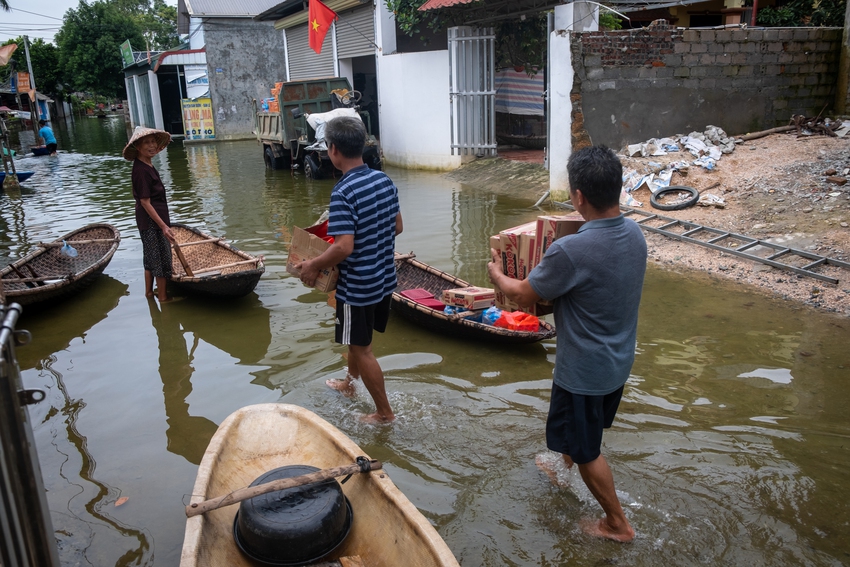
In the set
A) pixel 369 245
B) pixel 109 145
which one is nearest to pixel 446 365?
pixel 369 245

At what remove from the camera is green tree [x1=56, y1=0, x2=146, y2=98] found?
42406mm

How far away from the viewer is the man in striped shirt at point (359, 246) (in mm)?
3740

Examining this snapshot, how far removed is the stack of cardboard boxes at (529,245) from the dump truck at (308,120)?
1160 cm

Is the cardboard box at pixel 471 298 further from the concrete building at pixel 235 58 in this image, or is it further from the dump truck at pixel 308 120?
the concrete building at pixel 235 58

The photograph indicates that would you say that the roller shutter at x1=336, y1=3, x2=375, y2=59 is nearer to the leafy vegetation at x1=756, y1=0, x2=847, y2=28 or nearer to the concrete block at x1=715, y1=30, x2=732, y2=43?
the concrete block at x1=715, y1=30, x2=732, y2=43

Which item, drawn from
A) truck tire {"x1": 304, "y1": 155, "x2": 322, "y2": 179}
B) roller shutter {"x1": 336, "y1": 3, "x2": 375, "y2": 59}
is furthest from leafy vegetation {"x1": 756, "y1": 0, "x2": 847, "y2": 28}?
truck tire {"x1": 304, "y1": 155, "x2": 322, "y2": 179}

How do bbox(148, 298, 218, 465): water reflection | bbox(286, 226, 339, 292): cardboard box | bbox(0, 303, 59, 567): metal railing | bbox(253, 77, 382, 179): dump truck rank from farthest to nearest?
bbox(253, 77, 382, 179): dump truck, bbox(148, 298, 218, 465): water reflection, bbox(286, 226, 339, 292): cardboard box, bbox(0, 303, 59, 567): metal railing

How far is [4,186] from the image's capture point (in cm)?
1502

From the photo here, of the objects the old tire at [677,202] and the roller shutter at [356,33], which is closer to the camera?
the old tire at [677,202]

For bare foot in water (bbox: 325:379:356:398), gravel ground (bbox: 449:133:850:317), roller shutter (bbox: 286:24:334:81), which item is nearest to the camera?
bare foot in water (bbox: 325:379:356:398)

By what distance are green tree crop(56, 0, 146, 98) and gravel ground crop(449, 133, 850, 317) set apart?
4093cm

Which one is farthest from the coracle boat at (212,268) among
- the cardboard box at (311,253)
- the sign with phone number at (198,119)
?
the sign with phone number at (198,119)

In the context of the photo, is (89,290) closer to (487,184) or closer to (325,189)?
(325,189)

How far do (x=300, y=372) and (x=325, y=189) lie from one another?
30.1 feet
